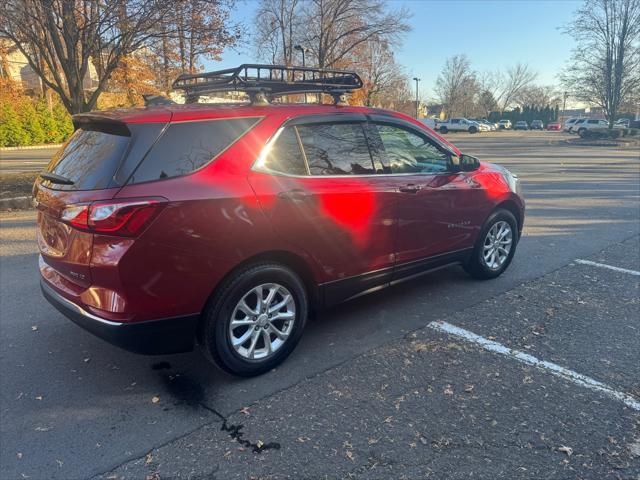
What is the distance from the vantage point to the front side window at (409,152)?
398 centimetres

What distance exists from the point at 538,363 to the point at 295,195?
208cm

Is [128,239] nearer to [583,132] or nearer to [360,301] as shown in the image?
[360,301]

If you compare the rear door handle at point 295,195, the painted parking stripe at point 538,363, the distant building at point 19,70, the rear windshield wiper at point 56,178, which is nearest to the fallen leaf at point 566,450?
the painted parking stripe at point 538,363

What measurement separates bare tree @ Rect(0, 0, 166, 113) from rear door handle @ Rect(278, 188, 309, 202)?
8274mm

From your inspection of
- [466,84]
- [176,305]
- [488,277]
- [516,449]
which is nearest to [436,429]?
[516,449]

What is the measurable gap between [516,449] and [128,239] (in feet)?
7.76

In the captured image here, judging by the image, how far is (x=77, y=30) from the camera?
399 inches

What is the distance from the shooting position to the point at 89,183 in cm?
281

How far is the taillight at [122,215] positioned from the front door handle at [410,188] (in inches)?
79.1

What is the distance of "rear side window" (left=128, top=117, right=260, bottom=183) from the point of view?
2.77m

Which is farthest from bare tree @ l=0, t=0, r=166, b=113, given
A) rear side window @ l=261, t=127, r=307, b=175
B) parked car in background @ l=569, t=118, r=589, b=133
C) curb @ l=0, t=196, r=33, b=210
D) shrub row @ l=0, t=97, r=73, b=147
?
parked car in background @ l=569, t=118, r=589, b=133

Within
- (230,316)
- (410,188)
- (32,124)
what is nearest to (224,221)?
(230,316)

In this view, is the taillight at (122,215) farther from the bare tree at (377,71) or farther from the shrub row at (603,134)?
the shrub row at (603,134)

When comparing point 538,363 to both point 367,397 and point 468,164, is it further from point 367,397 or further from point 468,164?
point 468,164
